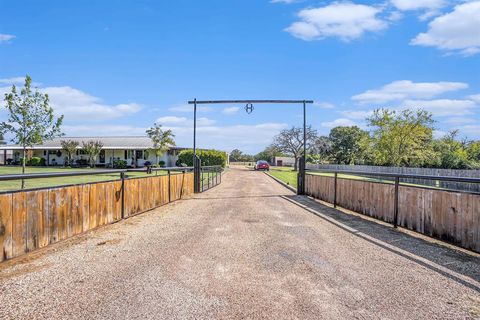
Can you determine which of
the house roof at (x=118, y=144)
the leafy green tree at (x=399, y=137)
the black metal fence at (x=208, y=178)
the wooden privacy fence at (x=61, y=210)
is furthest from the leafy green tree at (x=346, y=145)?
the wooden privacy fence at (x=61, y=210)

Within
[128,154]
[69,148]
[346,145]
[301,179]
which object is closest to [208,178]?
[301,179]

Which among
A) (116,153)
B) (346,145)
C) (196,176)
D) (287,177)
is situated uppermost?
(346,145)

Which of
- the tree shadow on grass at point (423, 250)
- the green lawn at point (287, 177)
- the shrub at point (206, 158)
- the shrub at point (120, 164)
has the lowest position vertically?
the green lawn at point (287, 177)

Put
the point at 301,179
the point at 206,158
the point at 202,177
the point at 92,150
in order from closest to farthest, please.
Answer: the point at 301,179 → the point at 202,177 → the point at 206,158 → the point at 92,150

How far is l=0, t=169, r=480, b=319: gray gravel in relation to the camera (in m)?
3.46

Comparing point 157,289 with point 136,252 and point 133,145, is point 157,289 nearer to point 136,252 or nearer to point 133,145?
point 136,252

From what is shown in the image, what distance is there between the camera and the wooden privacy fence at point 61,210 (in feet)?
16.2

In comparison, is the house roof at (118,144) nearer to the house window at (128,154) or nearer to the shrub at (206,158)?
the house window at (128,154)

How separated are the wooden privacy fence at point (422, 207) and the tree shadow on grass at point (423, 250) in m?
0.25

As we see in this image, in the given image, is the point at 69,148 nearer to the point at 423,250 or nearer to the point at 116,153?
the point at 116,153

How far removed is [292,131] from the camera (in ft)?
201

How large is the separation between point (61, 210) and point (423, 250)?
6.35 metres

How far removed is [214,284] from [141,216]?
5.55 m

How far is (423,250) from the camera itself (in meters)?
5.98
